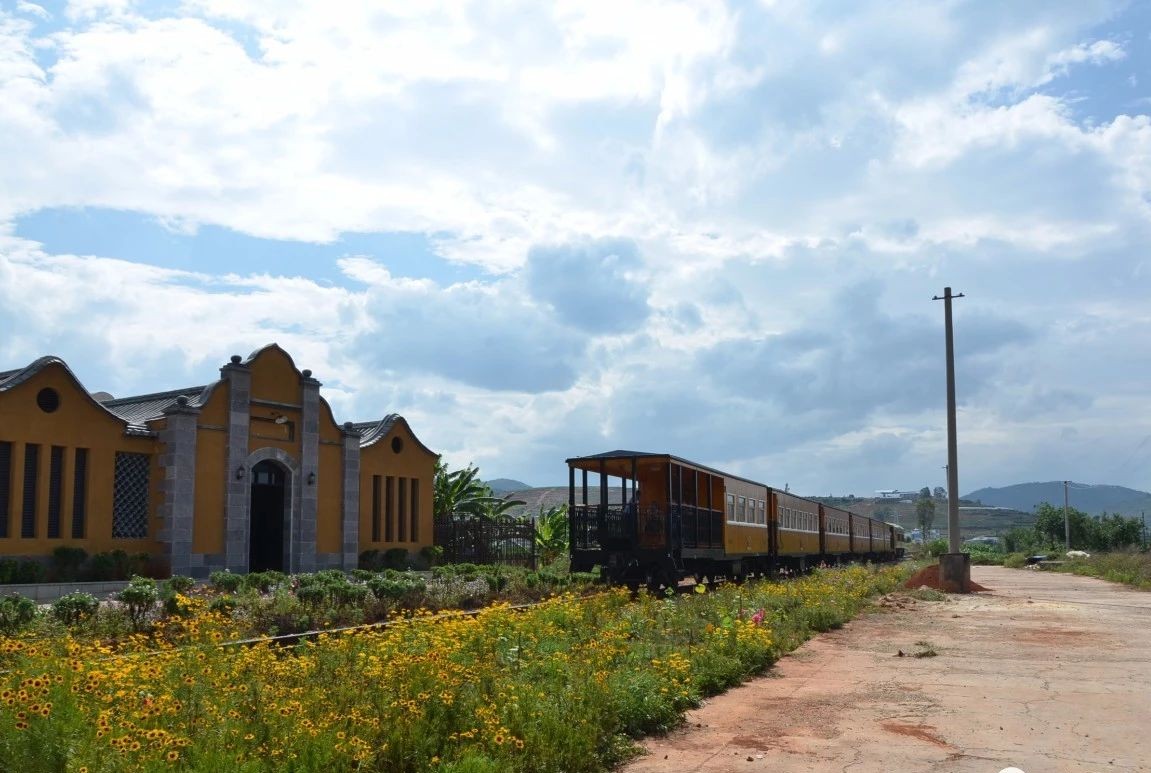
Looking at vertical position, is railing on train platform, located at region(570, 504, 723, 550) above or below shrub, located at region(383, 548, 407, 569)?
above

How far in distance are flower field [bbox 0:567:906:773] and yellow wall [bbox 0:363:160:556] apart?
11.6 meters

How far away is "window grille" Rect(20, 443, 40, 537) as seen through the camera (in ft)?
61.6

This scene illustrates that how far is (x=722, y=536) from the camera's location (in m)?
23.4

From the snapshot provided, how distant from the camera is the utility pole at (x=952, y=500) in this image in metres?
24.1

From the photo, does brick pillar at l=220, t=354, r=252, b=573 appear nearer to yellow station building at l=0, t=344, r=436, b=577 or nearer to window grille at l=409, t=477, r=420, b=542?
yellow station building at l=0, t=344, r=436, b=577

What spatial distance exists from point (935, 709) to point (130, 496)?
57.0 ft

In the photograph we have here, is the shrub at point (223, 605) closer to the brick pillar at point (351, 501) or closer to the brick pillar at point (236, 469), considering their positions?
the brick pillar at point (236, 469)

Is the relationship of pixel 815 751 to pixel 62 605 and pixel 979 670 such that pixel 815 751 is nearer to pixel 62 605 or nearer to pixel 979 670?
pixel 979 670

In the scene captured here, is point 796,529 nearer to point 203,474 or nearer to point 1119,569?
point 1119,569

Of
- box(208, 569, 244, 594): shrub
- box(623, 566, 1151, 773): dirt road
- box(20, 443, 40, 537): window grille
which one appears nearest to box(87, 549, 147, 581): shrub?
box(20, 443, 40, 537): window grille

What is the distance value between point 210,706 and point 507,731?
66.0 inches

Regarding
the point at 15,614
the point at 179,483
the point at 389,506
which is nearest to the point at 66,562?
the point at 179,483

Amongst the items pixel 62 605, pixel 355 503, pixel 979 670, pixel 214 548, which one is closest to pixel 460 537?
pixel 355 503

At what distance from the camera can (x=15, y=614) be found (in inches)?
440
